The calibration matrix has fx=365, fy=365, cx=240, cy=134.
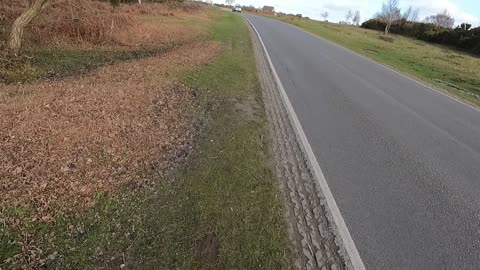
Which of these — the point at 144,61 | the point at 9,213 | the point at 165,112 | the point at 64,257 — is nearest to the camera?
the point at 64,257

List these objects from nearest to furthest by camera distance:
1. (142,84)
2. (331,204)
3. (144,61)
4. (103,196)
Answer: (103,196)
(331,204)
(142,84)
(144,61)

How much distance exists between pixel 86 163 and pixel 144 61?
8206mm

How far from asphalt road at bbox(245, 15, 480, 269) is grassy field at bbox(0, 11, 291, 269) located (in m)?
1.10

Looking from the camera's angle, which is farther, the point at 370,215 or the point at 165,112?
the point at 165,112

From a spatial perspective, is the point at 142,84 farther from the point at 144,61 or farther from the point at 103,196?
the point at 103,196

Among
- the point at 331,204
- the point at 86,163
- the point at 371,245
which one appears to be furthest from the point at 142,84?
the point at 371,245

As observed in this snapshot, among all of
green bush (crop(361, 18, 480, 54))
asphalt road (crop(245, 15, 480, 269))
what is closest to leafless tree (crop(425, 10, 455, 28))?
green bush (crop(361, 18, 480, 54))

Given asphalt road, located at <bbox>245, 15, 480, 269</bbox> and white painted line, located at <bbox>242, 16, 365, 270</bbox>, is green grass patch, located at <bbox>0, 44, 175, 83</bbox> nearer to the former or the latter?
asphalt road, located at <bbox>245, 15, 480, 269</bbox>

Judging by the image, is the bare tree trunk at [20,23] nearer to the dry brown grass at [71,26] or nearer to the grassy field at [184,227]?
the dry brown grass at [71,26]

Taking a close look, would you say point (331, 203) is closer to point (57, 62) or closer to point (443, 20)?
point (57, 62)

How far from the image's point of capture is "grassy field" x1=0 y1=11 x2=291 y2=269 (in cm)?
353

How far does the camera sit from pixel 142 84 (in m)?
9.41

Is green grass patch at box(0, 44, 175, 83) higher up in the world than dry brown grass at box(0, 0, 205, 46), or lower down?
lower down

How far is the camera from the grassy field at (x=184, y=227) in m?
3.53
